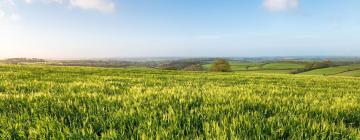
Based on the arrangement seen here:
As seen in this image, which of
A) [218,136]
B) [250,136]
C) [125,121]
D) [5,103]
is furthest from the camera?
[5,103]

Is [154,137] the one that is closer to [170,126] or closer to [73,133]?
[170,126]

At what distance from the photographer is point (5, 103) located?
4672 mm

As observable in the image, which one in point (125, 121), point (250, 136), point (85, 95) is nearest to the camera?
point (250, 136)

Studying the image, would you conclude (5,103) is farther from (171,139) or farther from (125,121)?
(171,139)

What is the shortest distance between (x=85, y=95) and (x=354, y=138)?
4817mm

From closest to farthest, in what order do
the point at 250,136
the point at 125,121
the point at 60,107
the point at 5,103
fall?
the point at 250,136 → the point at 125,121 → the point at 60,107 → the point at 5,103

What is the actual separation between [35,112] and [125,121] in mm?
1620

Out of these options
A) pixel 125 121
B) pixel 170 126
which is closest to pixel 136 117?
pixel 125 121

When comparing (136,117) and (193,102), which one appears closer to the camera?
(136,117)

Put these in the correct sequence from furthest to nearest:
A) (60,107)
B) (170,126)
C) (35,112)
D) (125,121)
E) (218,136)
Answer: (60,107) → (35,112) → (125,121) → (170,126) → (218,136)

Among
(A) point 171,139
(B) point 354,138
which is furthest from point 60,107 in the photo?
(B) point 354,138

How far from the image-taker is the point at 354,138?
111 inches

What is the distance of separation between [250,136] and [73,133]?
6.39 ft

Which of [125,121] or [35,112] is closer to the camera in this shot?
[125,121]
